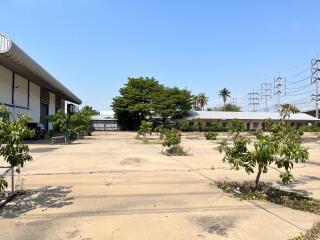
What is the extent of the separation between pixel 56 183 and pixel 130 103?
56668 millimetres

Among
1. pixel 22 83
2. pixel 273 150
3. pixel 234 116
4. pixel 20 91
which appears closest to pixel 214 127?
pixel 234 116

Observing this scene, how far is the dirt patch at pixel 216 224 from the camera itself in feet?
19.4

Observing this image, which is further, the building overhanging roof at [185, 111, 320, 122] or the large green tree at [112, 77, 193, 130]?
the building overhanging roof at [185, 111, 320, 122]

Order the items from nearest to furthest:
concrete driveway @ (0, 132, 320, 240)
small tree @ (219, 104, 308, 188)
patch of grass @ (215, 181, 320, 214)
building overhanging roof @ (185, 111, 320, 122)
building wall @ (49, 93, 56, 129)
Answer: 1. concrete driveway @ (0, 132, 320, 240)
2. patch of grass @ (215, 181, 320, 214)
3. small tree @ (219, 104, 308, 188)
4. building wall @ (49, 93, 56, 129)
5. building overhanging roof @ (185, 111, 320, 122)

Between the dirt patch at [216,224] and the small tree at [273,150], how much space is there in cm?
207

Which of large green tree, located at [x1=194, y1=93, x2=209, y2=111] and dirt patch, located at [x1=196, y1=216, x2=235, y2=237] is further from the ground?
large green tree, located at [x1=194, y1=93, x2=209, y2=111]

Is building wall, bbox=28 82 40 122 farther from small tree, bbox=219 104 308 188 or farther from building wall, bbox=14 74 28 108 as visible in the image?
small tree, bbox=219 104 308 188

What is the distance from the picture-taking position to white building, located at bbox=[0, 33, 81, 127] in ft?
74.5

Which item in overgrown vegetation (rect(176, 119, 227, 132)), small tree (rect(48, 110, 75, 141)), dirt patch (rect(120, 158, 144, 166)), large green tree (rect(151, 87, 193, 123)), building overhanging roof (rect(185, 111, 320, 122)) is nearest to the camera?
dirt patch (rect(120, 158, 144, 166))

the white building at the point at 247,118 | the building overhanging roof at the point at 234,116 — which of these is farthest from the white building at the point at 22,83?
the white building at the point at 247,118

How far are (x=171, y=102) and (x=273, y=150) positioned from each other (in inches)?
2227

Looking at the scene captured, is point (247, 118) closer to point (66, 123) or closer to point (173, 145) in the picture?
point (66, 123)

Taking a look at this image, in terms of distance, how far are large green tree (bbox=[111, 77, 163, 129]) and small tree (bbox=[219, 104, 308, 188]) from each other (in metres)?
55.3

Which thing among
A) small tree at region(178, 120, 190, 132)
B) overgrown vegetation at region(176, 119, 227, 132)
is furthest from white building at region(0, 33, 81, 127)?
overgrown vegetation at region(176, 119, 227, 132)
